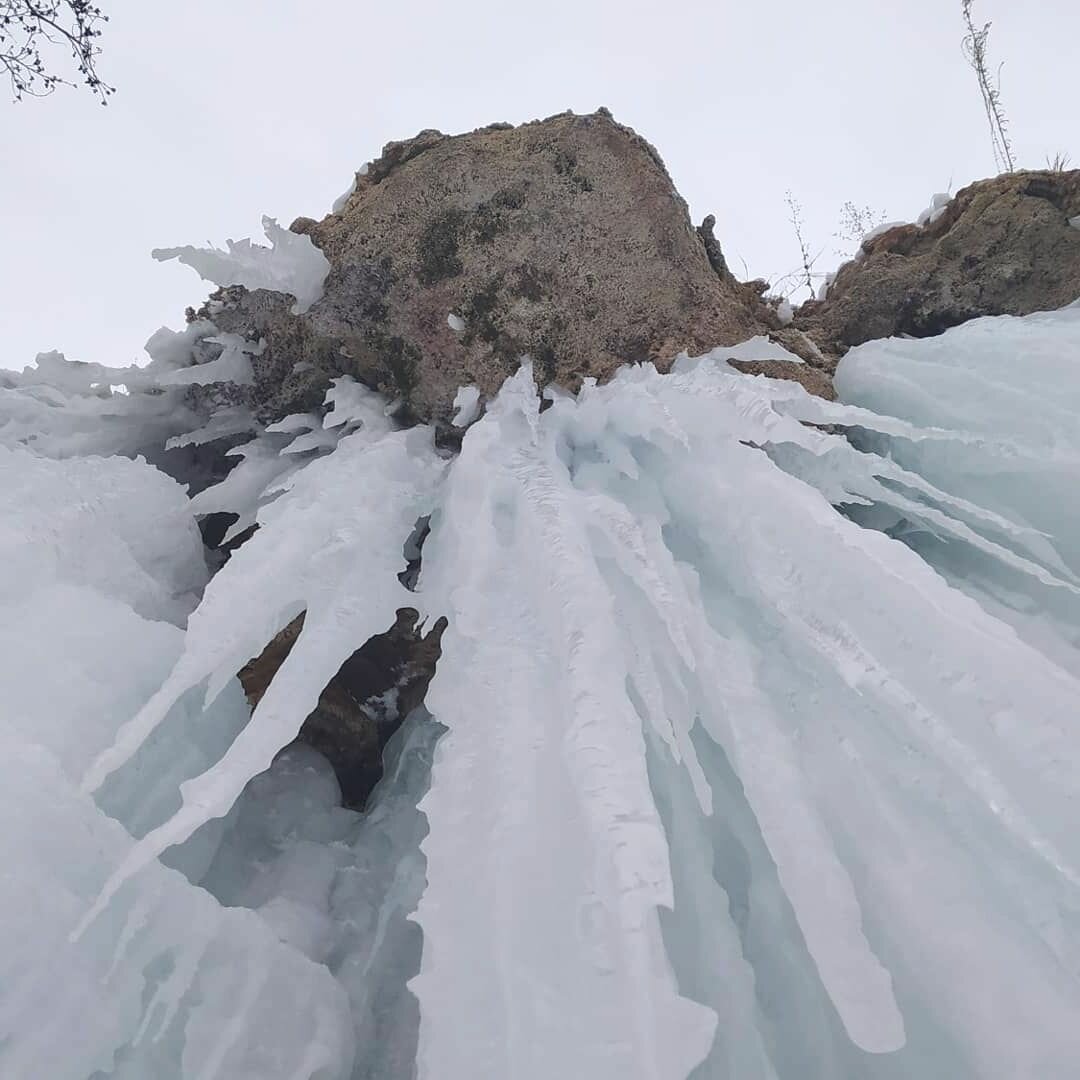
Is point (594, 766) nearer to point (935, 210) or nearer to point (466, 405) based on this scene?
point (466, 405)

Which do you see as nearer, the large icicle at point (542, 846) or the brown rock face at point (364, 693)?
the large icicle at point (542, 846)

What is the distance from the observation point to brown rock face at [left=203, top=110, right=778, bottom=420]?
2.11m

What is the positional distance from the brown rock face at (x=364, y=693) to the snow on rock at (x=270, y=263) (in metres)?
0.82

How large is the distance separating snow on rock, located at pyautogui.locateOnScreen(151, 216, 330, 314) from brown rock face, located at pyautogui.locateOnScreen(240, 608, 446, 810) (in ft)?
2.69

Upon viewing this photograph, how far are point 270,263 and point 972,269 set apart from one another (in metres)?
1.75

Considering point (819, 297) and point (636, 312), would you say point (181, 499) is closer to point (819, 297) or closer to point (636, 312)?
point (636, 312)

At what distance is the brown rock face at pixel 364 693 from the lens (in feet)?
5.70

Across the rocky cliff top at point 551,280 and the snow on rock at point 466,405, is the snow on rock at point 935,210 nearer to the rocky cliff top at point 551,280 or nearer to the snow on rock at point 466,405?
the rocky cliff top at point 551,280

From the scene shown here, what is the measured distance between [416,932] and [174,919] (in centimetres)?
36

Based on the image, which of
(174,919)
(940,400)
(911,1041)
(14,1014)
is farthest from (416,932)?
(940,400)

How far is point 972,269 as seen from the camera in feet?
7.20

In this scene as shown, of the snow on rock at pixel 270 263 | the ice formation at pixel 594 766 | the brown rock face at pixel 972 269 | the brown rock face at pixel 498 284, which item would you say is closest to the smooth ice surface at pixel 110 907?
the ice formation at pixel 594 766

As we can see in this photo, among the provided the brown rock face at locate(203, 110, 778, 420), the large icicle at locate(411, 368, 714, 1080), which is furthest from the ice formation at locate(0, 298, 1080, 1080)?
the brown rock face at locate(203, 110, 778, 420)

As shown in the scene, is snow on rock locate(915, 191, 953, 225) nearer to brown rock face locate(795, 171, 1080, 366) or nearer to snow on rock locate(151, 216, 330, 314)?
brown rock face locate(795, 171, 1080, 366)
